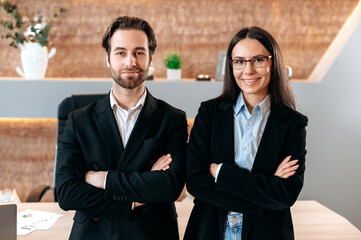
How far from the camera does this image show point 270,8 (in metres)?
3.64

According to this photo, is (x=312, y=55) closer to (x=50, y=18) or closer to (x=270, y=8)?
(x=270, y=8)

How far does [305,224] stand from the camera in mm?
2230

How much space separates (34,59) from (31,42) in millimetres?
134

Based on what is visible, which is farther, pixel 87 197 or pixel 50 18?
pixel 50 18

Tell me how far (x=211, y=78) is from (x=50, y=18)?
145 centimetres

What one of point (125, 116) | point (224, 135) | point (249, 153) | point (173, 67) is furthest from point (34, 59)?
point (249, 153)

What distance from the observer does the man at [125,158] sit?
1779 millimetres

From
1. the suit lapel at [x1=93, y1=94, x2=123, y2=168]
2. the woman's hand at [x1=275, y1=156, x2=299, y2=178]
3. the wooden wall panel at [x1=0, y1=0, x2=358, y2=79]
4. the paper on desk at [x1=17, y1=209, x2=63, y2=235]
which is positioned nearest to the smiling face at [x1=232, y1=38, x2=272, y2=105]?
the woman's hand at [x1=275, y1=156, x2=299, y2=178]

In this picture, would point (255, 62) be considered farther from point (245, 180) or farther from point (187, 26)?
point (187, 26)

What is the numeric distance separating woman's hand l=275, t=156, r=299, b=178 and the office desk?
44 cm

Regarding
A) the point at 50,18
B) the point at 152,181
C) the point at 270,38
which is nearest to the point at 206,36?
the point at 50,18

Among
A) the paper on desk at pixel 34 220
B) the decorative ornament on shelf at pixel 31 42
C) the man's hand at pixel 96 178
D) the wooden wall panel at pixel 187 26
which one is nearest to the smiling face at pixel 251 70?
the man's hand at pixel 96 178

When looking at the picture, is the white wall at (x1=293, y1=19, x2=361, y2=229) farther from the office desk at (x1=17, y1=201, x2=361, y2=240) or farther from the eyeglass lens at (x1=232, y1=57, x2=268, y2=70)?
the eyeglass lens at (x1=232, y1=57, x2=268, y2=70)

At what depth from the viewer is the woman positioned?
1.76 m
